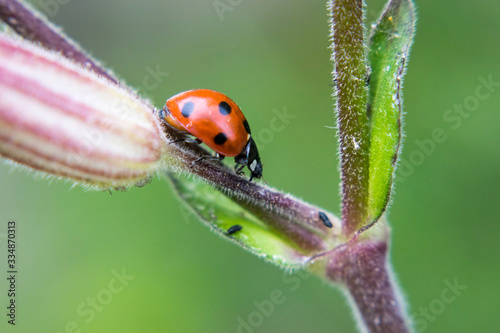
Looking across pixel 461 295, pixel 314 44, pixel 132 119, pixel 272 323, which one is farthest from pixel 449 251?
pixel 132 119

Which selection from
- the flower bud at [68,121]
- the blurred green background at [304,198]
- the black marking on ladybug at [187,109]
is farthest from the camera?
the blurred green background at [304,198]

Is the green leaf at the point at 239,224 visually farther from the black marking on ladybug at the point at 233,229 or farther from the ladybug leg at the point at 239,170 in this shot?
the ladybug leg at the point at 239,170

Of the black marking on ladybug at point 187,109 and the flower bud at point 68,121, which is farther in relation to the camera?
the black marking on ladybug at point 187,109

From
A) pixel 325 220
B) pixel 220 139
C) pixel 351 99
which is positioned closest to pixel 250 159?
pixel 220 139

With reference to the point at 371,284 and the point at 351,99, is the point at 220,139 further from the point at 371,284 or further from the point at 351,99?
the point at 371,284

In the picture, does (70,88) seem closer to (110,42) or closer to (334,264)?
(334,264)

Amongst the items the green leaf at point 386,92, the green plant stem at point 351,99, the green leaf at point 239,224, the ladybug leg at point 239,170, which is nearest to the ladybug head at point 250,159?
the ladybug leg at point 239,170
